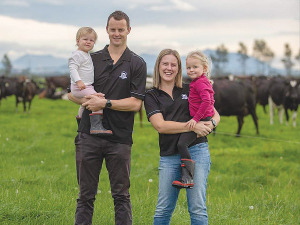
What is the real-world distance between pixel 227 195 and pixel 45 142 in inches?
229

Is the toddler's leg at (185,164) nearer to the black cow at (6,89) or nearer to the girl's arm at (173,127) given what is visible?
the girl's arm at (173,127)

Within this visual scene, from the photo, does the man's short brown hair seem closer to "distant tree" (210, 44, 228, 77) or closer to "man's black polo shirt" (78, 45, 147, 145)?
"man's black polo shirt" (78, 45, 147, 145)

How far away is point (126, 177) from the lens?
4148 mm

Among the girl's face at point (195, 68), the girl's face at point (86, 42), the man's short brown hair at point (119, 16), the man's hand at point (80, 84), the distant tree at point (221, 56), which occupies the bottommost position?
the man's hand at point (80, 84)

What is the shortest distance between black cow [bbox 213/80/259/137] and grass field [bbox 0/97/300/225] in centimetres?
115

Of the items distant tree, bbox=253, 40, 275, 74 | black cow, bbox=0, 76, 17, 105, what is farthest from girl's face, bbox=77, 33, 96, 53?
distant tree, bbox=253, 40, 275, 74

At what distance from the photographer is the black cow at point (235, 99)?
14.3m

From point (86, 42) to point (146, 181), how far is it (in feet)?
12.2

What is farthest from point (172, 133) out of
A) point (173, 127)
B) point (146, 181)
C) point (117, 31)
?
point (146, 181)

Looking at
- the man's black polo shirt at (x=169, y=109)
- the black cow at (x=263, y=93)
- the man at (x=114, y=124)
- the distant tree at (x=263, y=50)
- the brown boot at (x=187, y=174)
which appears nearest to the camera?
the brown boot at (x=187, y=174)

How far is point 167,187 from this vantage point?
3.86 m

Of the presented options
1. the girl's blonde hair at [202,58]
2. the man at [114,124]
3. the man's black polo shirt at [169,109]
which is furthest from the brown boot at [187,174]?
the girl's blonde hair at [202,58]

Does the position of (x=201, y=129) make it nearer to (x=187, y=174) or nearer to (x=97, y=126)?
(x=187, y=174)

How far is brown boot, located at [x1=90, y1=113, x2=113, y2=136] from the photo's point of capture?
12.9 ft
